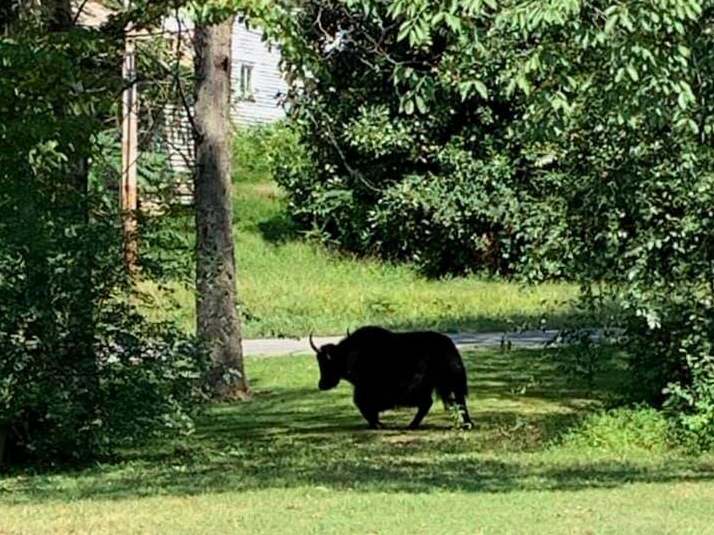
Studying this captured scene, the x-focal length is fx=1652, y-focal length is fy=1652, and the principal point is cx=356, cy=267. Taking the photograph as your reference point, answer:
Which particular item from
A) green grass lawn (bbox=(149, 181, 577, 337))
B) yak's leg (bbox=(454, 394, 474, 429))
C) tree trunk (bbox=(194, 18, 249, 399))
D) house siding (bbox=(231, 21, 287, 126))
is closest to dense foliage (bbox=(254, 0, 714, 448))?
tree trunk (bbox=(194, 18, 249, 399))

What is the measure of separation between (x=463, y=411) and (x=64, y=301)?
5078 millimetres

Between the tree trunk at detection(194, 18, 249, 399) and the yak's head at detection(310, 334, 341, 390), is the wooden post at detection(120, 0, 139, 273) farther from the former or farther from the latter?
the yak's head at detection(310, 334, 341, 390)

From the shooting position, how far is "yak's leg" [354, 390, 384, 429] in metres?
18.0

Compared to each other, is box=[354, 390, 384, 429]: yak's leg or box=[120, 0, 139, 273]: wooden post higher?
box=[120, 0, 139, 273]: wooden post

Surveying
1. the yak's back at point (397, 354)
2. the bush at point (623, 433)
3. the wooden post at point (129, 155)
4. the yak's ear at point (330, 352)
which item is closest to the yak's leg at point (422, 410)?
the yak's back at point (397, 354)

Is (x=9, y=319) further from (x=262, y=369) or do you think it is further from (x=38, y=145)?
(x=262, y=369)

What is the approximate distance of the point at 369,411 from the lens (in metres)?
18.0

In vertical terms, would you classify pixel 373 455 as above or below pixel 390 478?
below

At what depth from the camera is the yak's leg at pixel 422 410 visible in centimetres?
1780

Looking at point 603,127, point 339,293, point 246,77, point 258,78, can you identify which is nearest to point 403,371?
point 603,127

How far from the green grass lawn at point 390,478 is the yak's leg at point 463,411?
0.44 ft

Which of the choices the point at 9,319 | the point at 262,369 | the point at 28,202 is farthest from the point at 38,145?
the point at 262,369

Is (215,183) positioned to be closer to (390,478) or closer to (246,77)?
(390,478)

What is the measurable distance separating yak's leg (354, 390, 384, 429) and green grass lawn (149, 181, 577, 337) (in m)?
9.78
